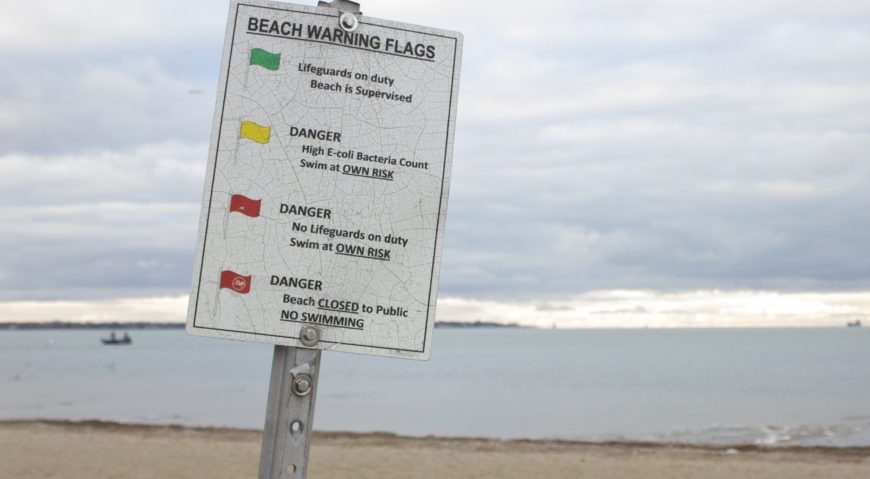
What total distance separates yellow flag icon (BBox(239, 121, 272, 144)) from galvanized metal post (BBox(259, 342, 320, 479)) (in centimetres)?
53

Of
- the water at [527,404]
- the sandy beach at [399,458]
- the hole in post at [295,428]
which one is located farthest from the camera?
the water at [527,404]

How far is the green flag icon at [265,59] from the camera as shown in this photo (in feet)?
7.11

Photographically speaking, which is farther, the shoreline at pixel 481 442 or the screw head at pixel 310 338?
the shoreline at pixel 481 442

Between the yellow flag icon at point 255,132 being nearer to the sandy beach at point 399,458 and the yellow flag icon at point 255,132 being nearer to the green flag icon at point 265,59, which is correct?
the green flag icon at point 265,59

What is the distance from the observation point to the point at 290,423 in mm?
2098

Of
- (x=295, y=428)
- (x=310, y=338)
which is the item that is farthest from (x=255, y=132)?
(x=295, y=428)

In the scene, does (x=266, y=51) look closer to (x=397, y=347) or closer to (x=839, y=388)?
(x=397, y=347)

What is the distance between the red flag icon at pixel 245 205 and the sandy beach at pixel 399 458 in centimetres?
1253

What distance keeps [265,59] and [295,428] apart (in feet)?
3.25

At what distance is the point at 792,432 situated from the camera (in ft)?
85.4

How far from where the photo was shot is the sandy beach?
14.3 m

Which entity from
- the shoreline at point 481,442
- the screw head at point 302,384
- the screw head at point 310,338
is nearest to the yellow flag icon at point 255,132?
the screw head at point 310,338

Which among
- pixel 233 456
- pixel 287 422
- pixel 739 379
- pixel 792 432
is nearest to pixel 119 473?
pixel 233 456

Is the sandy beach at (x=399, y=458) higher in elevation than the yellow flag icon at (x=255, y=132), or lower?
lower
